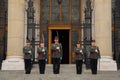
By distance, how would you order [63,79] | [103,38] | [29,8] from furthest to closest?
[29,8] → [103,38] → [63,79]

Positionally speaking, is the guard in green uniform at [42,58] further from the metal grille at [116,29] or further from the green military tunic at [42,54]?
the metal grille at [116,29]

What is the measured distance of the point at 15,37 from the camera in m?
24.7

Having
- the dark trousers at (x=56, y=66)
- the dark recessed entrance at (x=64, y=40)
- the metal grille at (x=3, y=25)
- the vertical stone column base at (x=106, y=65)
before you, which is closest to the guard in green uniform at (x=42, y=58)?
the dark trousers at (x=56, y=66)

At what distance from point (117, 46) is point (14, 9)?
7607 millimetres

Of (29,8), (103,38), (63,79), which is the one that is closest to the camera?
(63,79)

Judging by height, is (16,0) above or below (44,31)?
above

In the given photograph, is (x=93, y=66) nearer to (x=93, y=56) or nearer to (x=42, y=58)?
(x=93, y=56)

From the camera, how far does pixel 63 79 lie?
18906mm

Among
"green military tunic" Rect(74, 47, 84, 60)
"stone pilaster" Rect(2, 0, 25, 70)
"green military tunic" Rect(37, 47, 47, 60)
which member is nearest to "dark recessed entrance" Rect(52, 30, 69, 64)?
"stone pilaster" Rect(2, 0, 25, 70)

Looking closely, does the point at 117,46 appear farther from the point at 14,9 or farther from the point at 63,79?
the point at 63,79

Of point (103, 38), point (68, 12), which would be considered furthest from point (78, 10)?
point (103, 38)

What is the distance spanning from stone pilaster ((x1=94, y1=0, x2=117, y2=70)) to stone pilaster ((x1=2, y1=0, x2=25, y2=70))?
4.48m

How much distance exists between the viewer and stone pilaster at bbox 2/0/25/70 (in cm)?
2450

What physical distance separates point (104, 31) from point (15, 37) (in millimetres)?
5207
